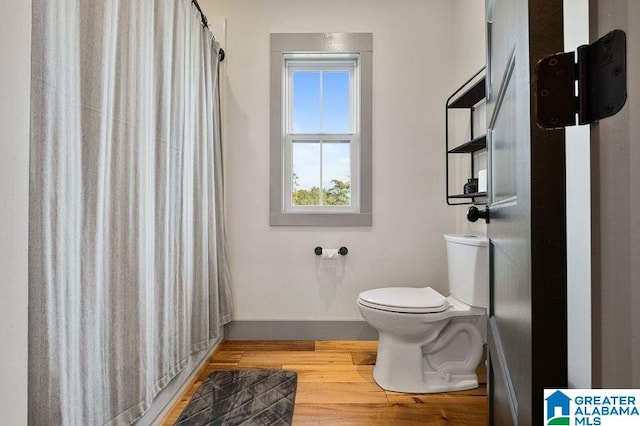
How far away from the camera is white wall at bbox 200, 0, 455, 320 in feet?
7.41

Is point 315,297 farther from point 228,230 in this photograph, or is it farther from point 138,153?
point 138,153

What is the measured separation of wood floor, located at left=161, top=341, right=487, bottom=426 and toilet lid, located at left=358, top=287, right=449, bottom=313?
44 cm

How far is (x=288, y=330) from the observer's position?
225 cm

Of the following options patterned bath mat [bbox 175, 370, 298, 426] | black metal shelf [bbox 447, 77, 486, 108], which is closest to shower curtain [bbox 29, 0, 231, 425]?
patterned bath mat [bbox 175, 370, 298, 426]

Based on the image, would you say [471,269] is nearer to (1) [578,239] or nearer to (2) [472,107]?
(2) [472,107]

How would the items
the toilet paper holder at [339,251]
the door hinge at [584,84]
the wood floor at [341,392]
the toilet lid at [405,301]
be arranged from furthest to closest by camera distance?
the toilet paper holder at [339,251] → the toilet lid at [405,301] → the wood floor at [341,392] → the door hinge at [584,84]

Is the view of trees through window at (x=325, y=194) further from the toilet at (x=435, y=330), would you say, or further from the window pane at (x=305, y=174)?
the toilet at (x=435, y=330)

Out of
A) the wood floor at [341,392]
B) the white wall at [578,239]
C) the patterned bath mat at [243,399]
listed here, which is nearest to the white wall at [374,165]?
the wood floor at [341,392]

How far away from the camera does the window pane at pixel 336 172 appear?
237 centimetres

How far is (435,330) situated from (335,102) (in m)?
1.68

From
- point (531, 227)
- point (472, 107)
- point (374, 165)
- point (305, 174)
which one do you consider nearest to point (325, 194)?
point (305, 174)

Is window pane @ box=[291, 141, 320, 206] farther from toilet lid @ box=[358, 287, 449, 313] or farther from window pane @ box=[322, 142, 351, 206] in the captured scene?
toilet lid @ box=[358, 287, 449, 313]

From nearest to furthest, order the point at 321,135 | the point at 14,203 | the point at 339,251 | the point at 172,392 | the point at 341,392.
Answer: the point at 14,203 < the point at 172,392 < the point at 341,392 < the point at 339,251 < the point at 321,135

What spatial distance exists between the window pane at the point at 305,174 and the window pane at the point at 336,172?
2.1 inches
